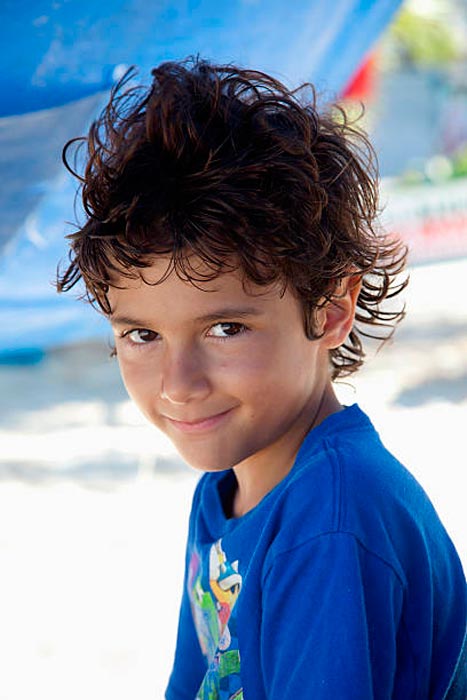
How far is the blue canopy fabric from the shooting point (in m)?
1.39

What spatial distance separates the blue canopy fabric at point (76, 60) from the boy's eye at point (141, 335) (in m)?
0.47

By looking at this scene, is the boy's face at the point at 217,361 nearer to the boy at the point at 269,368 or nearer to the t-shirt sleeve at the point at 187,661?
the boy at the point at 269,368

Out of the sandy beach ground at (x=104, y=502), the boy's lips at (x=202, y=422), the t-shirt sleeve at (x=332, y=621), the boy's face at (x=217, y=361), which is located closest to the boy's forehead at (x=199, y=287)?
the boy's face at (x=217, y=361)

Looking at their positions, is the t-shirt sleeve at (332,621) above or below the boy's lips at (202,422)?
below

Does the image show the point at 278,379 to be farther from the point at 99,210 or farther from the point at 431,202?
the point at 431,202

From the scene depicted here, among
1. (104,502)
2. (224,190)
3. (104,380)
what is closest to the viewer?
(224,190)

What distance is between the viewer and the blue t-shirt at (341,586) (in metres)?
0.92

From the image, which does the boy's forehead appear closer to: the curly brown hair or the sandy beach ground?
the curly brown hair

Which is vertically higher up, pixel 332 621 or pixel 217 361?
pixel 217 361

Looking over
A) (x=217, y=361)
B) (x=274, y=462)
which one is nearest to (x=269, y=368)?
(x=217, y=361)

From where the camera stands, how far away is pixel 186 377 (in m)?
1.06

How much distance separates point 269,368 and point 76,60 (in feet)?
2.06

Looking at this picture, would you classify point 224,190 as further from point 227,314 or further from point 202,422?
point 202,422

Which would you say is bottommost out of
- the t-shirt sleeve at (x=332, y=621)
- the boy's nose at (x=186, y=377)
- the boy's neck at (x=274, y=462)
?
the t-shirt sleeve at (x=332, y=621)
